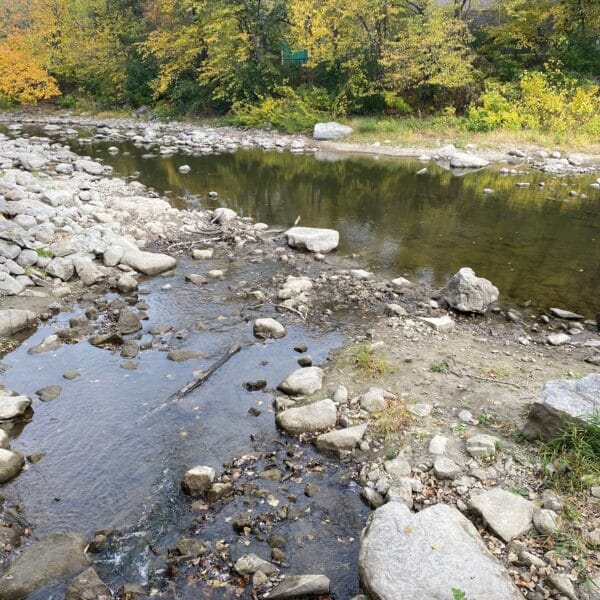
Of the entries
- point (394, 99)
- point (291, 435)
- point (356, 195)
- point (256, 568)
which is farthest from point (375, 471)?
point (394, 99)

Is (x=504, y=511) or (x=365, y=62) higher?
(x=365, y=62)

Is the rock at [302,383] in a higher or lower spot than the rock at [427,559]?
lower

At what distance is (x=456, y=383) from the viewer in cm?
754

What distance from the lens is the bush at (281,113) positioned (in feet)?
102

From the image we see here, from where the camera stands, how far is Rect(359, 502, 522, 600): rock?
416 centimetres

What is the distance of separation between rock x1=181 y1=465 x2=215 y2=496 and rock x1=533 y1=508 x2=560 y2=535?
3279 mm

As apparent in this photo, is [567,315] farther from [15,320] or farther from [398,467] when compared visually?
[15,320]

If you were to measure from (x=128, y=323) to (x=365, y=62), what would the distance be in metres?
26.7

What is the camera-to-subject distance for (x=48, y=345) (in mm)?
8914

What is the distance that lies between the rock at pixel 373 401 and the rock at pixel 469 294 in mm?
3715

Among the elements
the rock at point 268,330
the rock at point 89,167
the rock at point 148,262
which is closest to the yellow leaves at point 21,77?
the rock at point 89,167

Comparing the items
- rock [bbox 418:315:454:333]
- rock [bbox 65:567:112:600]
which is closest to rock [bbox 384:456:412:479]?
rock [bbox 65:567:112:600]

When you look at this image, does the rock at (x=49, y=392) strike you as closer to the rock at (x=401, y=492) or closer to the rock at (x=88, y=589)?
the rock at (x=88, y=589)

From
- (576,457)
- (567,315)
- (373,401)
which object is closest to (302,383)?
(373,401)
